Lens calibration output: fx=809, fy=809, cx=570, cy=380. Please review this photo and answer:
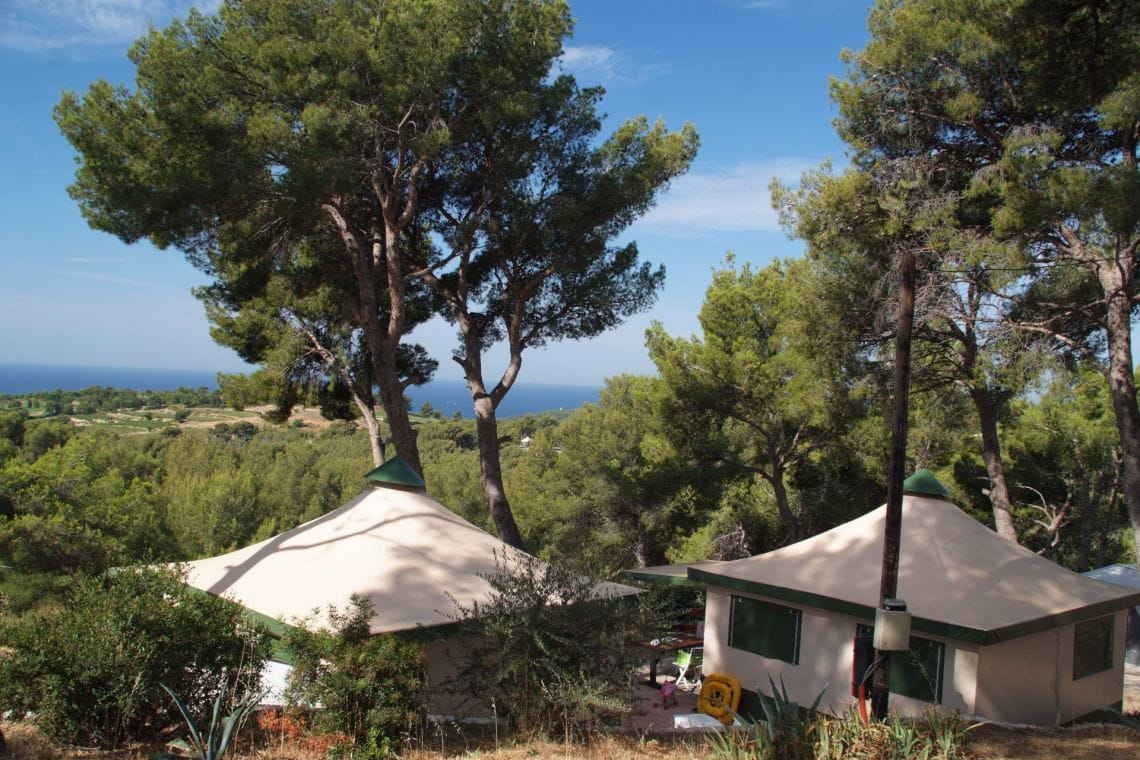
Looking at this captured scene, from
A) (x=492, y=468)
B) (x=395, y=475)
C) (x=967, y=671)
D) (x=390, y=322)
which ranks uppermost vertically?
(x=390, y=322)

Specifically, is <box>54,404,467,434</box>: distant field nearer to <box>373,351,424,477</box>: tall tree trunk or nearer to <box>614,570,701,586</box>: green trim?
<box>373,351,424,477</box>: tall tree trunk

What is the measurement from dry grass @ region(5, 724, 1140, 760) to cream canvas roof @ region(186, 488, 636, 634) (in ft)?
3.55

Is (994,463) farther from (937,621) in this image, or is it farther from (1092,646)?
(937,621)

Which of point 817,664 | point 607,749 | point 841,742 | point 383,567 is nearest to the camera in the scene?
point 841,742

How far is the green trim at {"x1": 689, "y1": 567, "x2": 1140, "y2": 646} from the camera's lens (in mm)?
6484

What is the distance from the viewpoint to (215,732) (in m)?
4.46

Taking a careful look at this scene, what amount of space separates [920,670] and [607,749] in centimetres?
342

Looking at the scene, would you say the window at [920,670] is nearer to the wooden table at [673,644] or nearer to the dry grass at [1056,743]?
the dry grass at [1056,743]

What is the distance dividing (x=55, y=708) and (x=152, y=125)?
7.53 metres

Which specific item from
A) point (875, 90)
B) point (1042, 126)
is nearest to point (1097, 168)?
point (1042, 126)

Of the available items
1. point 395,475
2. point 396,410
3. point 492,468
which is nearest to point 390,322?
point 396,410

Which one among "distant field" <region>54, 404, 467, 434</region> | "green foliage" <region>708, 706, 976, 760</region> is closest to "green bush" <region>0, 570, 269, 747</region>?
"green foliage" <region>708, 706, 976, 760</region>

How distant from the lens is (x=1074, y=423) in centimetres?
1619

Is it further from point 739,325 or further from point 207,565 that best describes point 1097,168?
point 207,565
